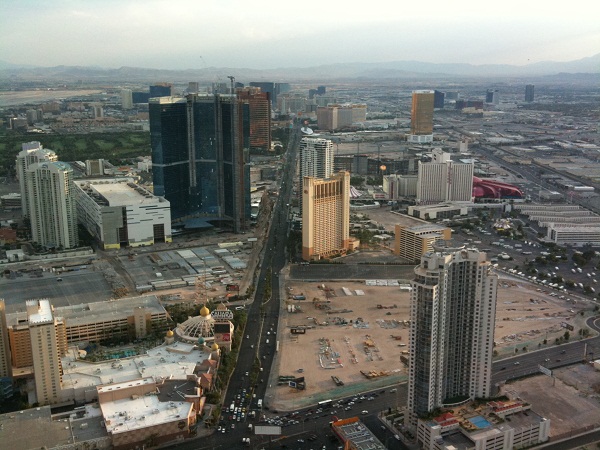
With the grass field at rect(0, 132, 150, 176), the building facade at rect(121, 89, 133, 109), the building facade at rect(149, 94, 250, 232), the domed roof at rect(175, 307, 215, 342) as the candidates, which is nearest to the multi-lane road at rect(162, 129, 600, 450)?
the domed roof at rect(175, 307, 215, 342)

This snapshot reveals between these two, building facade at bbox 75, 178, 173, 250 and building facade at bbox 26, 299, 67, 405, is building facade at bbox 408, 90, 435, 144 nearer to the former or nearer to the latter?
building facade at bbox 75, 178, 173, 250

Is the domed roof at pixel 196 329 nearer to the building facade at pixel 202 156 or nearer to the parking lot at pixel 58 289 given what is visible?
the parking lot at pixel 58 289

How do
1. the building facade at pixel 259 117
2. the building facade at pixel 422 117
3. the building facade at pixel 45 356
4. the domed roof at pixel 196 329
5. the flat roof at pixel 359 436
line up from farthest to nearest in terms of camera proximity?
the building facade at pixel 422 117, the building facade at pixel 259 117, the domed roof at pixel 196 329, the building facade at pixel 45 356, the flat roof at pixel 359 436

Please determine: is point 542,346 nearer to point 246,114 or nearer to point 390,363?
point 390,363

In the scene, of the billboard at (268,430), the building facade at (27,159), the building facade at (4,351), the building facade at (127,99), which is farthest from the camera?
the building facade at (127,99)

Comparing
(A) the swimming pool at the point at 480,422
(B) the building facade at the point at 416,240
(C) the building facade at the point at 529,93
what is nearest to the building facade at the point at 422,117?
(B) the building facade at the point at 416,240

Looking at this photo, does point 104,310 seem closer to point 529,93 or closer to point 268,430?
point 268,430
